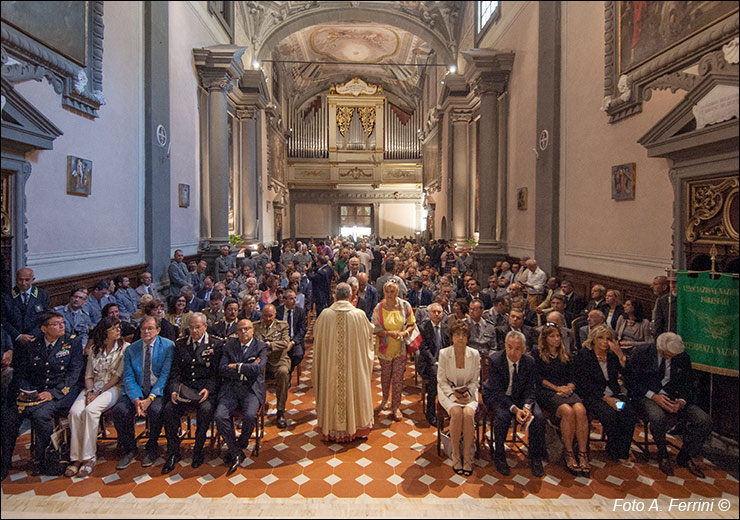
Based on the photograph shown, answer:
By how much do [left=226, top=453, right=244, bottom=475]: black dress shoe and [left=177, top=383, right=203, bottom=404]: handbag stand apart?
0.60m

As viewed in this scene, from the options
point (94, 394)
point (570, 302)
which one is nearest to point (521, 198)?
point (570, 302)

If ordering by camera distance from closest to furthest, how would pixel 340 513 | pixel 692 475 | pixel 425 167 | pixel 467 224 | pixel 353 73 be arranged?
pixel 340 513 → pixel 692 475 → pixel 467 224 → pixel 425 167 → pixel 353 73

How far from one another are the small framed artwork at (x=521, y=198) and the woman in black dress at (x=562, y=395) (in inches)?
164

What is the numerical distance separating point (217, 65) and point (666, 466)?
10.5 meters

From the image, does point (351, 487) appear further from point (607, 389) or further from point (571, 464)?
point (607, 389)

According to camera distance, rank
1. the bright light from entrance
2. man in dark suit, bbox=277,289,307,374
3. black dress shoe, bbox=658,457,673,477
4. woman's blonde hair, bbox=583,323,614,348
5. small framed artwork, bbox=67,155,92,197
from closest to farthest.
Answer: black dress shoe, bbox=658,457,673,477
woman's blonde hair, bbox=583,323,614,348
man in dark suit, bbox=277,289,307,374
small framed artwork, bbox=67,155,92,197
the bright light from entrance

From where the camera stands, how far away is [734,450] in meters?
3.62

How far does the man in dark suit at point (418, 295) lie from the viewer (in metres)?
6.38

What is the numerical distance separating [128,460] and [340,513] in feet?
6.37

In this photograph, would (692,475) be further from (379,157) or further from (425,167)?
(379,157)

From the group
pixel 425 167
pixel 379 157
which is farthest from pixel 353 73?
pixel 425 167

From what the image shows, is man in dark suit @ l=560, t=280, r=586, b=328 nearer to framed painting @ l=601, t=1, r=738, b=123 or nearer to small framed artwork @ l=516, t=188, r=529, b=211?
framed painting @ l=601, t=1, r=738, b=123

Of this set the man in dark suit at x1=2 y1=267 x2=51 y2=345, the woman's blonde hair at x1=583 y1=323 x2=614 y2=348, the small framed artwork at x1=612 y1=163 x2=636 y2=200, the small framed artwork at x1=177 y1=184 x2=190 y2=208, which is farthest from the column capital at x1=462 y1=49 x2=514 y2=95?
the man in dark suit at x1=2 y1=267 x2=51 y2=345

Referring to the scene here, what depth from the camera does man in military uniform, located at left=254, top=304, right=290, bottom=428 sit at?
178 inches
